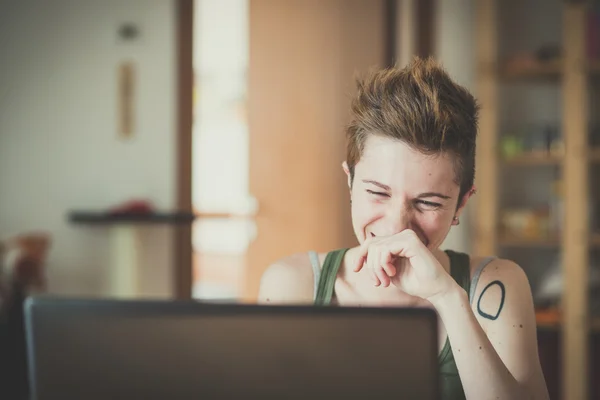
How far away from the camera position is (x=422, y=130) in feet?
3.18

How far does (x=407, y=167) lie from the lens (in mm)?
980

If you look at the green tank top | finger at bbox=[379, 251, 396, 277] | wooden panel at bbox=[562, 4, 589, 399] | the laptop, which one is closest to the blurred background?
wooden panel at bbox=[562, 4, 589, 399]

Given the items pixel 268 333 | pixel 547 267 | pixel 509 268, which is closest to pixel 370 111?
pixel 509 268

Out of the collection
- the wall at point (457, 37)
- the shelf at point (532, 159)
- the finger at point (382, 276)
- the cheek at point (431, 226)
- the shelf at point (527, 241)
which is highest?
the wall at point (457, 37)

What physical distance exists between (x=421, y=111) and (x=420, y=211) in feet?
0.45

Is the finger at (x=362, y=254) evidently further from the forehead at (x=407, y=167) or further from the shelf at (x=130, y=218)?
the shelf at (x=130, y=218)

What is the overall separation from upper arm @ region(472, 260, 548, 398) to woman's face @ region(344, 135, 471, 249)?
10 centimetres

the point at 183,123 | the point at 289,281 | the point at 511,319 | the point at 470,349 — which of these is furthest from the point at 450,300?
the point at 183,123

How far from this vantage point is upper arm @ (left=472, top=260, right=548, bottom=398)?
0.95 meters

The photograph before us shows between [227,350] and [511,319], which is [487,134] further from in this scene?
[227,350]

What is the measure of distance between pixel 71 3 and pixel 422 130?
3007mm

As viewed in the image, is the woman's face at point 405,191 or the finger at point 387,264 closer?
the finger at point 387,264

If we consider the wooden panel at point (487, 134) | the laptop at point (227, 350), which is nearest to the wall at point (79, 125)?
the wooden panel at point (487, 134)

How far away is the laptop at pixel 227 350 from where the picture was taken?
21.9 inches
